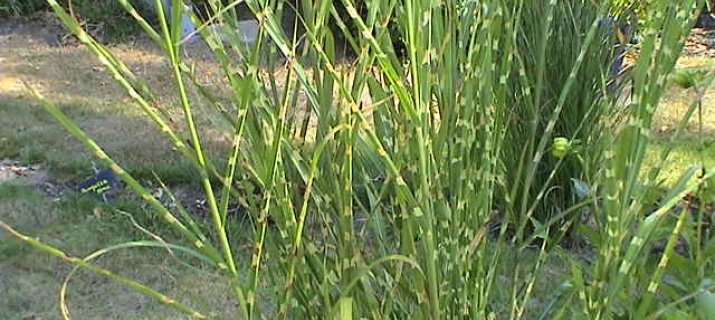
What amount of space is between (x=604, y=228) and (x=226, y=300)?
1.67m

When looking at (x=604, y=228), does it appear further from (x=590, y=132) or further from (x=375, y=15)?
(x=590, y=132)

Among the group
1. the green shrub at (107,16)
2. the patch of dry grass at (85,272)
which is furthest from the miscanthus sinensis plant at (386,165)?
the green shrub at (107,16)

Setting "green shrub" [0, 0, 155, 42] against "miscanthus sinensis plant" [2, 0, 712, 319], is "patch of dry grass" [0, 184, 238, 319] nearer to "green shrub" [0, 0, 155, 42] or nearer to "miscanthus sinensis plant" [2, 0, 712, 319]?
"miscanthus sinensis plant" [2, 0, 712, 319]

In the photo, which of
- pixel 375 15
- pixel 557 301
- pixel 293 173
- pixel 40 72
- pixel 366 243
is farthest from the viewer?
pixel 40 72

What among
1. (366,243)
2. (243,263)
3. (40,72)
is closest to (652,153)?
(243,263)

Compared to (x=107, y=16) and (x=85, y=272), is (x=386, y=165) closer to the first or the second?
(x=85, y=272)

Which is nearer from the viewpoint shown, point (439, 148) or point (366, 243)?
point (439, 148)

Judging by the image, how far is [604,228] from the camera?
1299 millimetres

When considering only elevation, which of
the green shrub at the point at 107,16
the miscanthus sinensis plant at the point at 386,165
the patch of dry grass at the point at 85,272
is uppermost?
the miscanthus sinensis plant at the point at 386,165

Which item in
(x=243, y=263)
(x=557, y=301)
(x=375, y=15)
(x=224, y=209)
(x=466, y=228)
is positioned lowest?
(x=243, y=263)

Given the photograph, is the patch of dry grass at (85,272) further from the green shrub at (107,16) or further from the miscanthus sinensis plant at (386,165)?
the green shrub at (107,16)

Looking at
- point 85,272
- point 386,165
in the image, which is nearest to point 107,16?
point 85,272

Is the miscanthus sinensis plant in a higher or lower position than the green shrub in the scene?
higher

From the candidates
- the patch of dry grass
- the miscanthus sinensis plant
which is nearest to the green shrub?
the patch of dry grass
